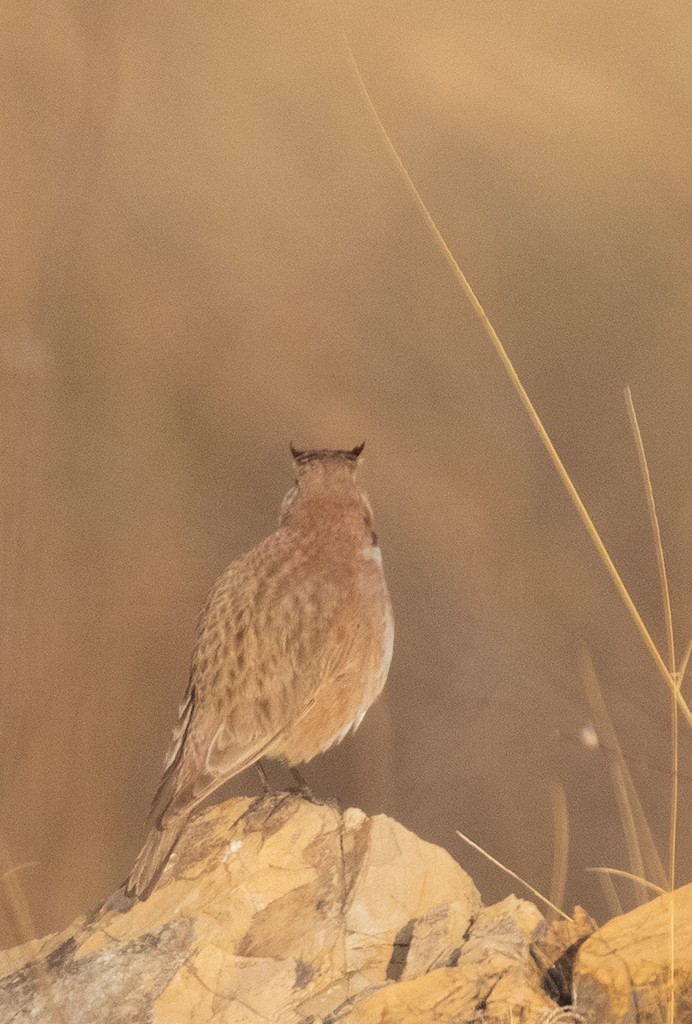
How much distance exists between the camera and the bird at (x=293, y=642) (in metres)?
3.53

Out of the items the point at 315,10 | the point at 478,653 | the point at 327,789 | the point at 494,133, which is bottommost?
the point at 327,789

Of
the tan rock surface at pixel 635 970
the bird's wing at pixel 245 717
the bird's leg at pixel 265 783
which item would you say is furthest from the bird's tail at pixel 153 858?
the tan rock surface at pixel 635 970

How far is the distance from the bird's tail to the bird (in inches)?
3.7

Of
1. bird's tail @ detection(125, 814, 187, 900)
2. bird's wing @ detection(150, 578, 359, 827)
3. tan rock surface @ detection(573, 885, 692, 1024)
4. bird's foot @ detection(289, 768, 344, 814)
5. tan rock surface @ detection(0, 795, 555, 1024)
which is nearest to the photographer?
tan rock surface @ detection(573, 885, 692, 1024)

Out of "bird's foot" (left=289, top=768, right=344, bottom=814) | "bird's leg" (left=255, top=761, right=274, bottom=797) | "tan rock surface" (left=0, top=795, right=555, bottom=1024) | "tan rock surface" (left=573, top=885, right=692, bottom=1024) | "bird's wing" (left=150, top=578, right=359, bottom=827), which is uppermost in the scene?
"bird's wing" (left=150, top=578, right=359, bottom=827)

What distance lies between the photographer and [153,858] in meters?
3.33

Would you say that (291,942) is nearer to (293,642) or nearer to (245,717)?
(245,717)

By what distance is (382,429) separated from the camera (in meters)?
5.03

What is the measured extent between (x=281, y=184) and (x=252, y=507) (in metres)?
1.41

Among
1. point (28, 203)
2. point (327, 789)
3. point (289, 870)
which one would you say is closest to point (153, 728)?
point (327, 789)

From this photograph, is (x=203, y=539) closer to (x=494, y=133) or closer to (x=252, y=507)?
(x=252, y=507)

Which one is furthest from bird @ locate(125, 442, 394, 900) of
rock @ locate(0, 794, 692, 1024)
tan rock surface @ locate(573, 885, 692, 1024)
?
tan rock surface @ locate(573, 885, 692, 1024)

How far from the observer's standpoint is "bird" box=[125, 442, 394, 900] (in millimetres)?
3531

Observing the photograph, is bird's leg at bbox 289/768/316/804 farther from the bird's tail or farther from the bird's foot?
the bird's tail
